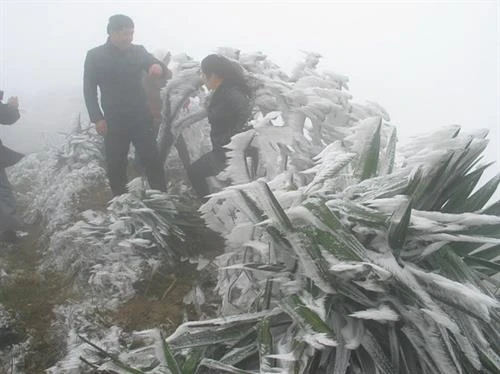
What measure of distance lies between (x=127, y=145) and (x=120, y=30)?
3.22 ft

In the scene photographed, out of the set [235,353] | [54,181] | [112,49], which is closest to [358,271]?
[235,353]

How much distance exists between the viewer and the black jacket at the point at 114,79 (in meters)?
4.09

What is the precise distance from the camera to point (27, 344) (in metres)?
2.59

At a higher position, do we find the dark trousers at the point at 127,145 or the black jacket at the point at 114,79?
the black jacket at the point at 114,79

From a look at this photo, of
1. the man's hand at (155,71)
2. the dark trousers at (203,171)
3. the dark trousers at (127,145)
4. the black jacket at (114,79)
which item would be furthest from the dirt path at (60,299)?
the man's hand at (155,71)

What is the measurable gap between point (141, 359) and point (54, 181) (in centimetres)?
361

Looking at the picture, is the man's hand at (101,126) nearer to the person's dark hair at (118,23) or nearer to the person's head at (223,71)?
the person's dark hair at (118,23)

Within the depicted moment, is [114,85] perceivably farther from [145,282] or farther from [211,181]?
[145,282]

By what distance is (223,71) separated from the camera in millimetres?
3553

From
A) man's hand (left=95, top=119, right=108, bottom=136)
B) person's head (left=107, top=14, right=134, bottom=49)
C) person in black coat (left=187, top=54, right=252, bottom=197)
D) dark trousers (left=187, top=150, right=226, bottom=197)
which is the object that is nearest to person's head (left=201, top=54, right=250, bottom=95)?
person in black coat (left=187, top=54, right=252, bottom=197)

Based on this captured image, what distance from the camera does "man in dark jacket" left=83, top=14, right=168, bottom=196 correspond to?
4.08 m

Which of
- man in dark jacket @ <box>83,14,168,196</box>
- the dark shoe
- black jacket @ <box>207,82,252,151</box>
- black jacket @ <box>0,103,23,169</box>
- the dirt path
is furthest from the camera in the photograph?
black jacket @ <box>0,103,23,169</box>

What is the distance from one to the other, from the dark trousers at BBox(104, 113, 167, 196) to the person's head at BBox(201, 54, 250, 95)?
0.90 metres

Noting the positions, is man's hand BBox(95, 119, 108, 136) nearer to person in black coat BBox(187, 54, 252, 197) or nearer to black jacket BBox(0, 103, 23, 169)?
black jacket BBox(0, 103, 23, 169)
